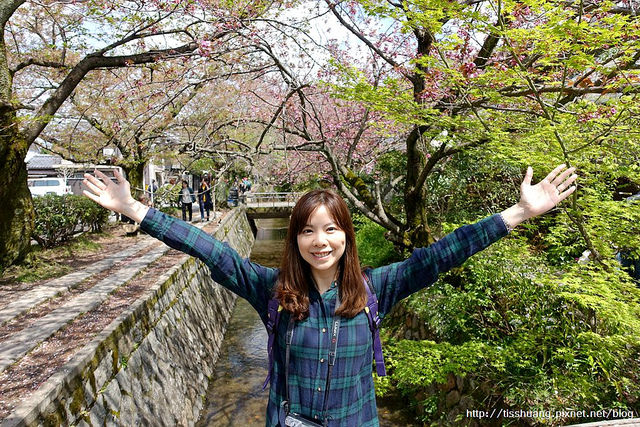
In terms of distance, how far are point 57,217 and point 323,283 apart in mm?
11011

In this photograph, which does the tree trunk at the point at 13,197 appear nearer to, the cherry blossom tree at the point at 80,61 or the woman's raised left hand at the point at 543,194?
the cherry blossom tree at the point at 80,61

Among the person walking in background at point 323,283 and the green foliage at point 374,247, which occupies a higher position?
the person walking in background at point 323,283

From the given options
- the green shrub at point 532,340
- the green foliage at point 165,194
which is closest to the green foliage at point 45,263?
the green foliage at point 165,194

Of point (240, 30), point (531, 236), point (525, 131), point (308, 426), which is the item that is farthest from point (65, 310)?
point (531, 236)

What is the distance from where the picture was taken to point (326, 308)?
1.68 metres

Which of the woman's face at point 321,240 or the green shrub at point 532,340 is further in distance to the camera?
the green shrub at point 532,340

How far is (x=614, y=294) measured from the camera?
3.64 metres

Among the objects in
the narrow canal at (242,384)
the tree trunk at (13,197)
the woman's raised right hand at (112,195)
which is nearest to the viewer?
the woman's raised right hand at (112,195)

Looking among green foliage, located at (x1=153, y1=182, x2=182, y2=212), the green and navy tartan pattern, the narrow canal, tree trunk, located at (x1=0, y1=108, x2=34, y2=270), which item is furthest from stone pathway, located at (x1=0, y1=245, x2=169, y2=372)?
the green and navy tartan pattern

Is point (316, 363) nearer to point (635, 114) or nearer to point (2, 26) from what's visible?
point (635, 114)

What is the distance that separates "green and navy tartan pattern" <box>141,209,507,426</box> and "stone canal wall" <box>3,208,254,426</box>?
2124 mm

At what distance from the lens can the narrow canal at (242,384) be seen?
600 centimetres

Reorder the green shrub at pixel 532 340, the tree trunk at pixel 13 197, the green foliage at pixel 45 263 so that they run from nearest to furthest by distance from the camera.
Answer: the green shrub at pixel 532 340 → the tree trunk at pixel 13 197 → the green foliage at pixel 45 263

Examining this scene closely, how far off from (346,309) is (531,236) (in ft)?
26.8
